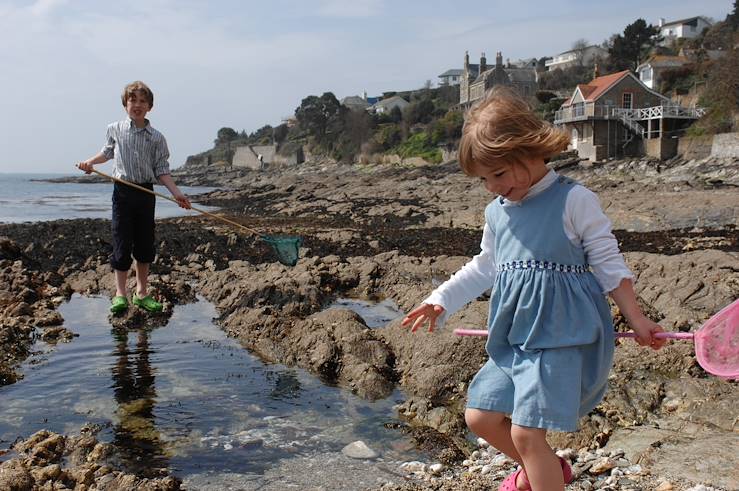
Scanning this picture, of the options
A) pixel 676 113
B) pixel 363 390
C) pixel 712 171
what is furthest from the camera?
pixel 676 113

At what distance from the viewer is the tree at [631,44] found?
6569 centimetres

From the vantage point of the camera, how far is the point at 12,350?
626 centimetres

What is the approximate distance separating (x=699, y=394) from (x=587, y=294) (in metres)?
2.40

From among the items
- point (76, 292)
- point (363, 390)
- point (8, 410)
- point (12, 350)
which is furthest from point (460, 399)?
point (76, 292)

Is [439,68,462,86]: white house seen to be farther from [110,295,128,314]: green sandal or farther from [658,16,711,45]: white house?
[110,295,128,314]: green sandal

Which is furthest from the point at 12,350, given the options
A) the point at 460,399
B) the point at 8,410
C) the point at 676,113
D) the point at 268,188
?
the point at 676,113

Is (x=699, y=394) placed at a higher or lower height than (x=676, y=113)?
lower

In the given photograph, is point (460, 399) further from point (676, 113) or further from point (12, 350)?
point (676, 113)

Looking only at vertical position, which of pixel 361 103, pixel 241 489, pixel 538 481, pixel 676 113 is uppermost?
pixel 361 103

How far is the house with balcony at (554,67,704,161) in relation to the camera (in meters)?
43.2

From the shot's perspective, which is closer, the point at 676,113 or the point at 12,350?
the point at 12,350

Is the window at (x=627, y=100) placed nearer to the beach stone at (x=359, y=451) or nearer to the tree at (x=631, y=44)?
the tree at (x=631, y=44)

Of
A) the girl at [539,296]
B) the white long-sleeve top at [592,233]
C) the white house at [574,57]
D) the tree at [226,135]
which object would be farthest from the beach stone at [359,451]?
the tree at [226,135]

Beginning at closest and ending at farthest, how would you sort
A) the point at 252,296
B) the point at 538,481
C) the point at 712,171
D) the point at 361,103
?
the point at 538,481, the point at 252,296, the point at 712,171, the point at 361,103
